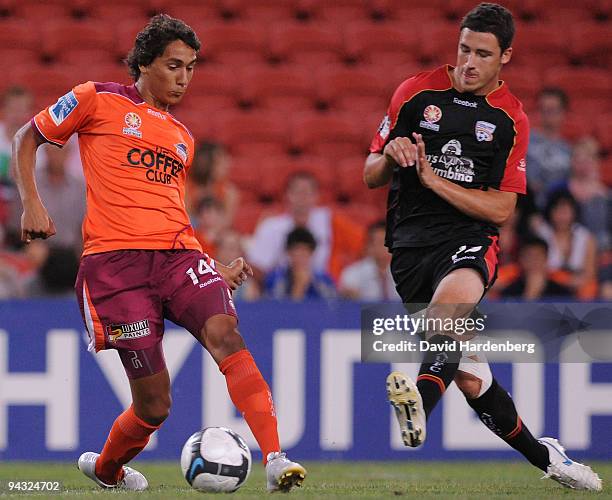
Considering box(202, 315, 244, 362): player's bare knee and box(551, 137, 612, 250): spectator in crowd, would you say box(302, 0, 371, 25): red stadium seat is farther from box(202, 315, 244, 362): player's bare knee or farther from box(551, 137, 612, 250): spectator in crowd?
box(202, 315, 244, 362): player's bare knee

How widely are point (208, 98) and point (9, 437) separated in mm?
5070

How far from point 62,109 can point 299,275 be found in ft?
11.9

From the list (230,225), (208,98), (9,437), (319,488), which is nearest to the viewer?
(319,488)

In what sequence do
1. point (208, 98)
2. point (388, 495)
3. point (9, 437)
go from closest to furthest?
point (388, 495)
point (9, 437)
point (208, 98)


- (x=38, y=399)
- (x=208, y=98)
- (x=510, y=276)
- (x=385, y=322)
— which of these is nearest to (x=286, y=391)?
(x=385, y=322)

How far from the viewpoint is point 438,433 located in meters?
7.25

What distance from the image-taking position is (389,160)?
5.00 metres

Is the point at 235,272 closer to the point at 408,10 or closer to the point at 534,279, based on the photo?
the point at 534,279

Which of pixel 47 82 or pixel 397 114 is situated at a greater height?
pixel 47 82

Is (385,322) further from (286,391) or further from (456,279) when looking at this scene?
(456,279)

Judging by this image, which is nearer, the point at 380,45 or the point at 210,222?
the point at 210,222

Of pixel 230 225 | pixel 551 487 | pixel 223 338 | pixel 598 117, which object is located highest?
pixel 598 117

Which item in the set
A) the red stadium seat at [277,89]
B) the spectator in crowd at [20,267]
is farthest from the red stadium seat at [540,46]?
the spectator in crowd at [20,267]

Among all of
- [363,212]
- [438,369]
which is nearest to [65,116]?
[438,369]
